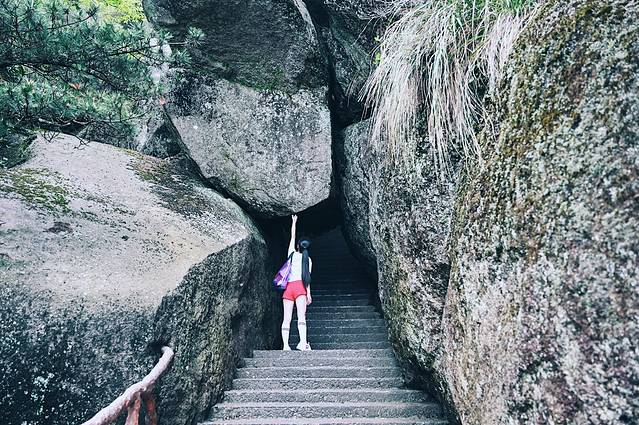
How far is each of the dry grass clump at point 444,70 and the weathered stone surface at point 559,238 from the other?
55 cm

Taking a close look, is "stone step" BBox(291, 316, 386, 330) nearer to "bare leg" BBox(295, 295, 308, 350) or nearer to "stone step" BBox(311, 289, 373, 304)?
"stone step" BBox(311, 289, 373, 304)

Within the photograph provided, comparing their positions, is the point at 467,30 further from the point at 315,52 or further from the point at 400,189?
the point at 315,52

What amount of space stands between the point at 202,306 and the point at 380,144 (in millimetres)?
2216

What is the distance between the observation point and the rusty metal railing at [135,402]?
260 cm

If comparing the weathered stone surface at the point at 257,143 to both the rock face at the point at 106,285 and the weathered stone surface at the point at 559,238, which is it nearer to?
the rock face at the point at 106,285

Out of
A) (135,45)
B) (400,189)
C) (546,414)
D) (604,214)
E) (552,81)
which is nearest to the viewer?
(604,214)

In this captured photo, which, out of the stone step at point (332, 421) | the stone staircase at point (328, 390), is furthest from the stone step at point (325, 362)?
the stone step at point (332, 421)

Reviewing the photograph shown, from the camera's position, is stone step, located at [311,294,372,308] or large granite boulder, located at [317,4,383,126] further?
stone step, located at [311,294,372,308]

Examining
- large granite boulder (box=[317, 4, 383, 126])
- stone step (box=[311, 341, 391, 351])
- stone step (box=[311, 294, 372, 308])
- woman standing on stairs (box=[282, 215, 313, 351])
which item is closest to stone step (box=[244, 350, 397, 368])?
woman standing on stairs (box=[282, 215, 313, 351])

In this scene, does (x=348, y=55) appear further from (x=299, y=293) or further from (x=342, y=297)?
(x=342, y=297)

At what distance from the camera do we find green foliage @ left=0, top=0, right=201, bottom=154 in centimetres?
325

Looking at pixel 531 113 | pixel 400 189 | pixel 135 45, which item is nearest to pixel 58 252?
pixel 135 45

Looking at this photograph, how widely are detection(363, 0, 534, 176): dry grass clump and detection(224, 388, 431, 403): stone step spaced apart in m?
2.02

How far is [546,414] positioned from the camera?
90.1 inches
